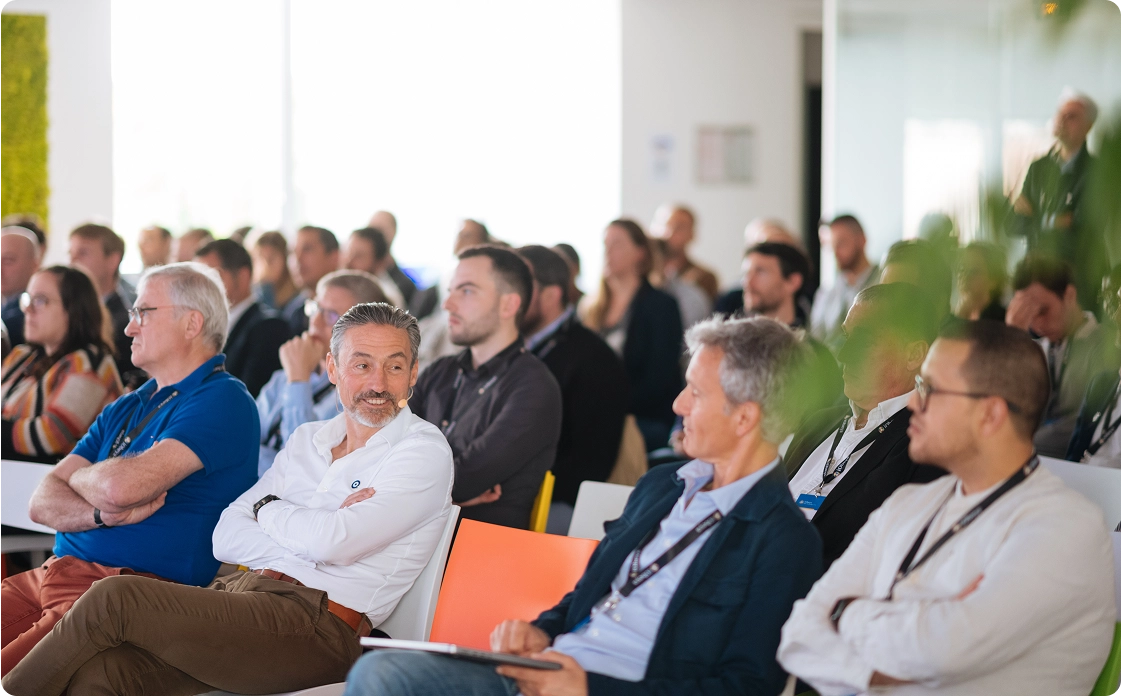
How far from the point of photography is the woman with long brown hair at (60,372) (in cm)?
367

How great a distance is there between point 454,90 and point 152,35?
104 inches

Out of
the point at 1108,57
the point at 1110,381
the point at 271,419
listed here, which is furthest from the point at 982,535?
the point at 271,419

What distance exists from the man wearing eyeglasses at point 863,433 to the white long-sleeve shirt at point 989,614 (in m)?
0.36

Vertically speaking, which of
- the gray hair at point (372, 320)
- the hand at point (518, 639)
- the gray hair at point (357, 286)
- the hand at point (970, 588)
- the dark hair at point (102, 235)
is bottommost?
the hand at point (518, 639)

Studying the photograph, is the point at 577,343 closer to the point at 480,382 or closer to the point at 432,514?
the point at 480,382

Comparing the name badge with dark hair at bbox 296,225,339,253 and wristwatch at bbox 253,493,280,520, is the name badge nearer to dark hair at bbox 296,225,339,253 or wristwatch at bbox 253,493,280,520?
wristwatch at bbox 253,493,280,520

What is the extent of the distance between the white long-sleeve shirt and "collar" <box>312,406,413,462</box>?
3.67 feet

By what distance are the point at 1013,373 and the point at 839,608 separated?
50 centimetres

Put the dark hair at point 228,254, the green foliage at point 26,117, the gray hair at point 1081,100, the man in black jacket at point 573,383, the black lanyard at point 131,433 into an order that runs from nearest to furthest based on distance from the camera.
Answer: the gray hair at point 1081,100 < the black lanyard at point 131,433 < the man in black jacket at point 573,383 < the dark hair at point 228,254 < the green foliage at point 26,117

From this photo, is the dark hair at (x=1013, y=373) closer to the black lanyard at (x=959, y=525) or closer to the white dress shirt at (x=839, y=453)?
the black lanyard at (x=959, y=525)

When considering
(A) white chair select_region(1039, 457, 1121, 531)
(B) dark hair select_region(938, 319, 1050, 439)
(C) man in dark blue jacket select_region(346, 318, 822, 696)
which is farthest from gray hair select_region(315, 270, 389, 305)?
(B) dark hair select_region(938, 319, 1050, 439)

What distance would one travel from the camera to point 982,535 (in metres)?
1.76

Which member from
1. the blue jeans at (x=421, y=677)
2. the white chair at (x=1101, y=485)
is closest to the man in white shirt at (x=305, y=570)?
the blue jeans at (x=421, y=677)

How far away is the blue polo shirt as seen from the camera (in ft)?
8.92
